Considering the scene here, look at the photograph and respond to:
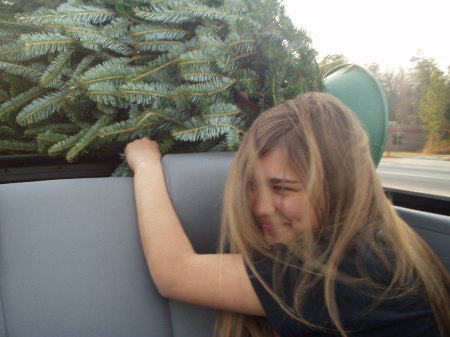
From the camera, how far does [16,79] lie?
3.93 ft

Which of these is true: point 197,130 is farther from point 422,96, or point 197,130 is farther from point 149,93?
point 422,96

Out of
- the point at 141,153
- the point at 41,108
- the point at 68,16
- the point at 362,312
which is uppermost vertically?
the point at 68,16

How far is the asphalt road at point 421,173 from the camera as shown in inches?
52.2

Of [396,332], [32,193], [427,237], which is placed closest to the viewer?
[396,332]

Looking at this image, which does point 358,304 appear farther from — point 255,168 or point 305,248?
point 255,168

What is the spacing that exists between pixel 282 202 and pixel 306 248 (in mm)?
125

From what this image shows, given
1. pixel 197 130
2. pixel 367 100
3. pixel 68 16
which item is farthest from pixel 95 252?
pixel 367 100

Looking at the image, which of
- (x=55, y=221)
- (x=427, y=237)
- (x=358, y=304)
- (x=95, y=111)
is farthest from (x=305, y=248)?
(x=95, y=111)

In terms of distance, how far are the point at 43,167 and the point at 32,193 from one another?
282 mm

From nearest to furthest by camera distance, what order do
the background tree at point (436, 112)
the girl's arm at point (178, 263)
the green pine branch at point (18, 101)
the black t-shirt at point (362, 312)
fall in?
the black t-shirt at point (362, 312)
the girl's arm at point (178, 263)
the green pine branch at point (18, 101)
the background tree at point (436, 112)

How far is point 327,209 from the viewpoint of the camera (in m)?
0.90

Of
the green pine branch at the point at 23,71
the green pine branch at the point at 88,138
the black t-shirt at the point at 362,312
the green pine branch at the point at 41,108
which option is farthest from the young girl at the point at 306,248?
the green pine branch at the point at 23,71

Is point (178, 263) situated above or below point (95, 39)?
below

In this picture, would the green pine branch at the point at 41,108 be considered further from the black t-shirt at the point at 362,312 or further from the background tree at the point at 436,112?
the background tree at the point at 436,112
